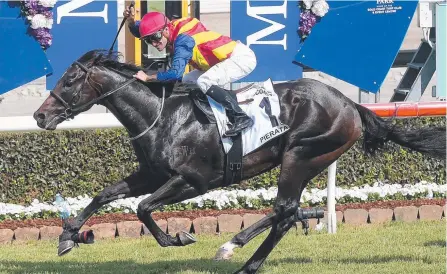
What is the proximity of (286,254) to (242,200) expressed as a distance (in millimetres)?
1393

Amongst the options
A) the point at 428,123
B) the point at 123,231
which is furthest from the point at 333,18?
the point at 123,231

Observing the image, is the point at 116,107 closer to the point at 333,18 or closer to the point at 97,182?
the point at 97,182

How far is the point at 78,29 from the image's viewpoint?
34.8 feet

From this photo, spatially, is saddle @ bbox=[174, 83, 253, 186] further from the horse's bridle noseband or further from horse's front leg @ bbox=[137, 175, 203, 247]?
the horse's bridle noseband

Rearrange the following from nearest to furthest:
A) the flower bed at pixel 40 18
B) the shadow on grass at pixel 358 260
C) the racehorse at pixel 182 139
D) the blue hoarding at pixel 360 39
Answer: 1. the racehorse at pixel 182 139
2. the shadow on grass at pixel 358 260
3. the flower bed at pixel 40 18
4. the blue hoarding at pixel 360 39

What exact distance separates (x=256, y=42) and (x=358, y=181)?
2597mm

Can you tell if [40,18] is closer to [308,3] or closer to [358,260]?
[308,3]

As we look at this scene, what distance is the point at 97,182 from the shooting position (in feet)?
27.7

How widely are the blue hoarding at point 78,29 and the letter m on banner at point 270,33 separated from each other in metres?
1.39

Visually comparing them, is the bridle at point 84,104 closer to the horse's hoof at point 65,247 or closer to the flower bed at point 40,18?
the horse's hoof at point 65,247

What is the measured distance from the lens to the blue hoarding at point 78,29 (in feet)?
34.7

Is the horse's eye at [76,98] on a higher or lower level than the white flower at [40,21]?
lower

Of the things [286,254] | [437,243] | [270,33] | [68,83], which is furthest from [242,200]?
[270,33]

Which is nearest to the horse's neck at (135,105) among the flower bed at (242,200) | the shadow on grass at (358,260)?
the shadow on grass at (358,260)
